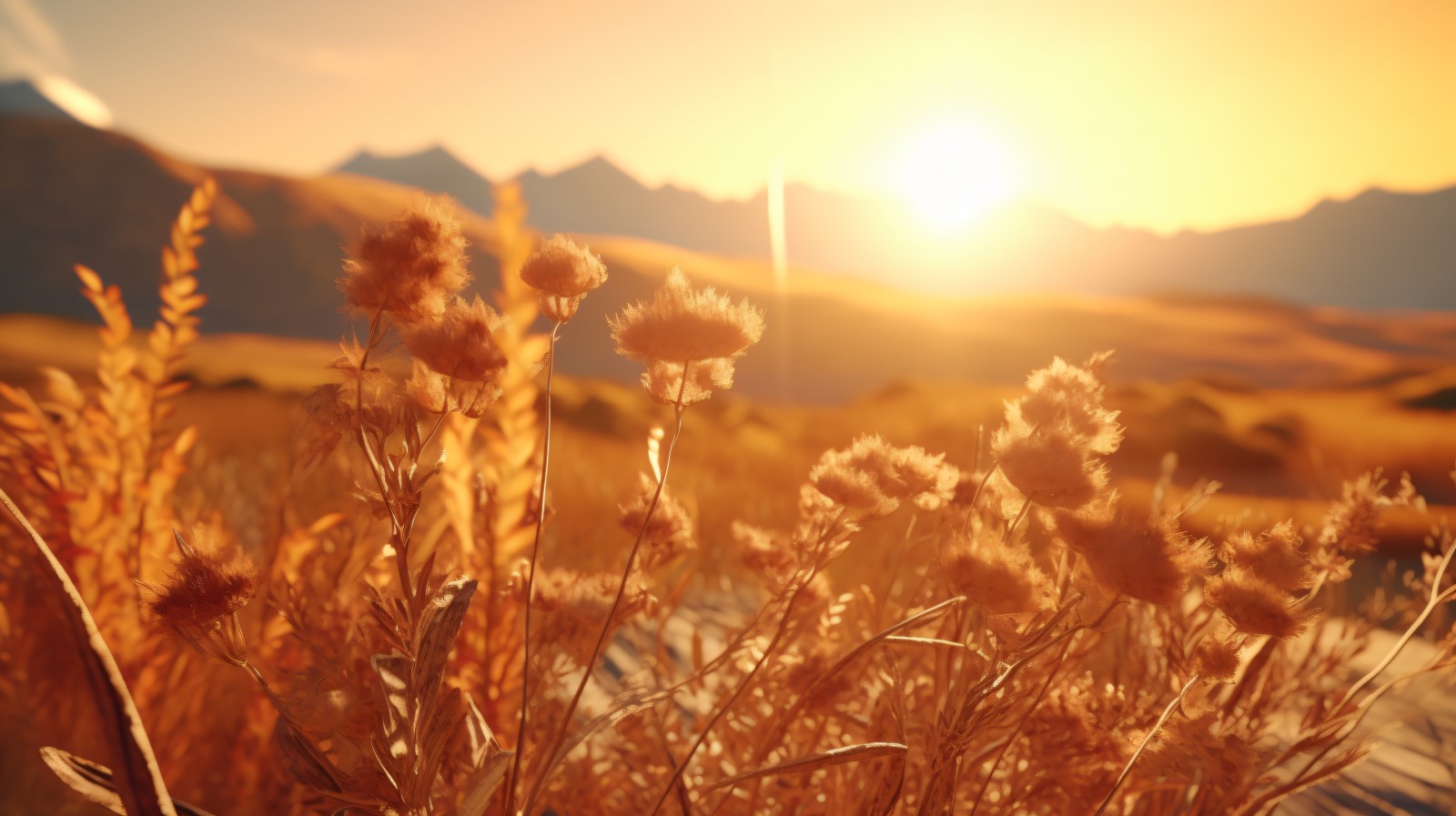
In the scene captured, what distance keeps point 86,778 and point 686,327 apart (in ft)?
1.37

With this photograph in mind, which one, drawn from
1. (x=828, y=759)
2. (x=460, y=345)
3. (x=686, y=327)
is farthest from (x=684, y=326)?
(x=828, y=759)

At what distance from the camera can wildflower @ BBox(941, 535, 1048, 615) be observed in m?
0.38

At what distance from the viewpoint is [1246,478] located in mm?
3691

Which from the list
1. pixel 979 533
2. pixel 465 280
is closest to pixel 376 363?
pixel 465 280

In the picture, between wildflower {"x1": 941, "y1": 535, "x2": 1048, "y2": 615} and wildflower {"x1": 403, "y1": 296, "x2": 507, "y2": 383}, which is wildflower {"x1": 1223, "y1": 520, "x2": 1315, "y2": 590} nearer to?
wildflower {"x1": 941, "y1": 535, "x2": 1048, "y2": 615}

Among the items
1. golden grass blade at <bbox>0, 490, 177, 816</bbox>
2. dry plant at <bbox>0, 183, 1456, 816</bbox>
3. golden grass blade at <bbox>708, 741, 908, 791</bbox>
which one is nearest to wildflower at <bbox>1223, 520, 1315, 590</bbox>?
dry plant at <bbox>0, 183, 1456, 816</bbox>

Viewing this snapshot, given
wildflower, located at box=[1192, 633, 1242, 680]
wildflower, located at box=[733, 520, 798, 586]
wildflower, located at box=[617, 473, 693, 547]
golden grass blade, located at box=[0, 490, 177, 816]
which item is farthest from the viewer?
wildflower, located at box=[733, 520, 798, 586]

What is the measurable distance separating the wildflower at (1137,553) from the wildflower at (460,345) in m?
0.32

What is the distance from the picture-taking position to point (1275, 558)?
463 millimetres

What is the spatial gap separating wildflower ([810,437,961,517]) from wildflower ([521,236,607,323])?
0.56 feet

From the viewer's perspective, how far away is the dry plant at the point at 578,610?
1.32 ft

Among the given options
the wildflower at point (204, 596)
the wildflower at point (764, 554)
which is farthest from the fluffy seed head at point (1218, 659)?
the wildflower at point (204, 596)

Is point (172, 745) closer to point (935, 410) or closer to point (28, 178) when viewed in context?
point (935, 410)

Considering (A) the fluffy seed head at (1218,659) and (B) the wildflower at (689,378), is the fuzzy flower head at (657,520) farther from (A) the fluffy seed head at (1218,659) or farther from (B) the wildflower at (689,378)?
(A) the fluffy seed head at (1218,659)
